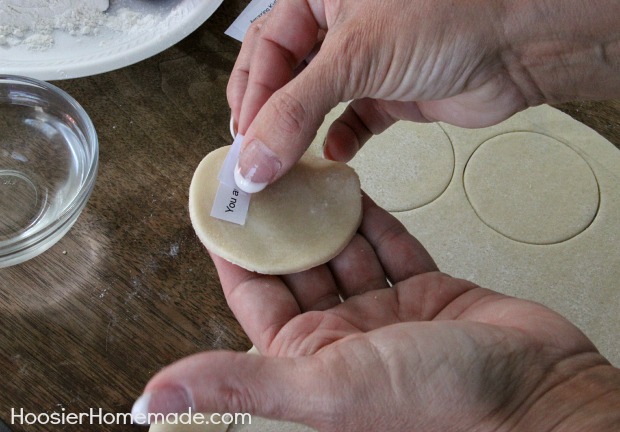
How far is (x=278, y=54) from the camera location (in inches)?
43.7

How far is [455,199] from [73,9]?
37.5 inches

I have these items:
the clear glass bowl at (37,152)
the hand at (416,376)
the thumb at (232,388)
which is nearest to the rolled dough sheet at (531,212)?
the hand at (416,376)

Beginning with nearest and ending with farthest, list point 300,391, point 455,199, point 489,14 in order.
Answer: point 300,391
point 489,14
point 455,199

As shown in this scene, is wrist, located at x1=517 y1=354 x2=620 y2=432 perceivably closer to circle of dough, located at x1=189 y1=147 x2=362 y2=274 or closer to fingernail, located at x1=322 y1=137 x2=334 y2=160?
circle of dough, located at x1=189 y1=147 x2=362 y2=274

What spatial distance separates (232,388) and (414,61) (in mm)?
571

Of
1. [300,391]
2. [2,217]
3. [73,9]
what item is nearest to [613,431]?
[300,391]

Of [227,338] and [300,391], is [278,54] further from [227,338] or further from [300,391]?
[300,391]

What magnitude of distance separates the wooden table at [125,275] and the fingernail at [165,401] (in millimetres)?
422

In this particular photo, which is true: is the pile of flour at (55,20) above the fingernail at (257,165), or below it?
above

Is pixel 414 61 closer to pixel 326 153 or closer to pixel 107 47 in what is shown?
pixel 326 153

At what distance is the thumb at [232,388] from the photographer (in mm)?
632

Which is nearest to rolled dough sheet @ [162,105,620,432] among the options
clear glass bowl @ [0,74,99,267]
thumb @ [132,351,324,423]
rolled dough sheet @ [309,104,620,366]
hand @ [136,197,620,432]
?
rolled dough sheet @ [309,104,620,366]

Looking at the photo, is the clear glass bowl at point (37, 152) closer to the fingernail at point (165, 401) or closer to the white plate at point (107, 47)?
the white plate at point (107, 47)

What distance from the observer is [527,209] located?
1.31 meters
